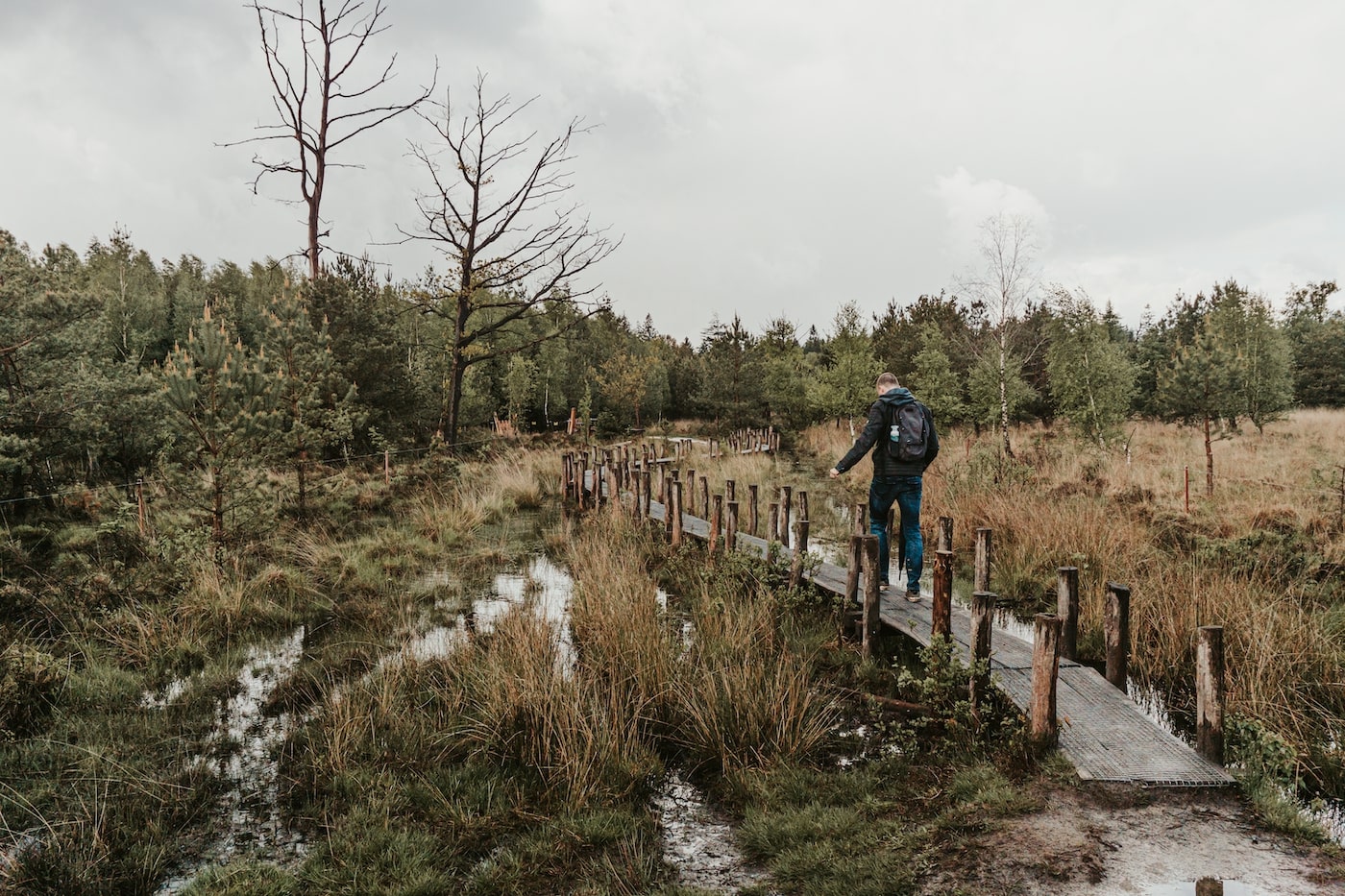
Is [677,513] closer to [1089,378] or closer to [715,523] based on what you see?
[715,523]

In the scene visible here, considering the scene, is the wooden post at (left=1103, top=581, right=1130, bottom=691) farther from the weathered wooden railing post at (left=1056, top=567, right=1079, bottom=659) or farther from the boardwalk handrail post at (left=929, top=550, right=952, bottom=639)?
the boardwalk handrail post at (left=929, top=550, right=952, bottom=639)

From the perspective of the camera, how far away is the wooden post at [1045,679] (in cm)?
375

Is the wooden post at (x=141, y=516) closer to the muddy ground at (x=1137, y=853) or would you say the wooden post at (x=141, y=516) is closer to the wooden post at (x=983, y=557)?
the wooden post at (x=983, y=557)

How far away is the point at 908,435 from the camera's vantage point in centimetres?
641

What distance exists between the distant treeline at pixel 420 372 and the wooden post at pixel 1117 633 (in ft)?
29.2

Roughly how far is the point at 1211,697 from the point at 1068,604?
1011 mm

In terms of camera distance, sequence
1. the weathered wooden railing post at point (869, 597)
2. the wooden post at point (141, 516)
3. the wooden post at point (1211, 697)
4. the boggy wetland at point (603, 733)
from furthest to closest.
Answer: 1. the wooden post at point (141, 516)
2. the weathered wooden railing post at point (869, 597)
3. the wooden post at point (1211, 697)
4. the boggy wetland at point (603, 733)

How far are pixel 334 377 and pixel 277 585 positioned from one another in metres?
8.50

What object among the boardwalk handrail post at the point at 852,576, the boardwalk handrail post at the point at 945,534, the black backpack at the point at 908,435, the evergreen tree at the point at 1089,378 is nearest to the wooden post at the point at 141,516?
the boardwalk handrail post at the point at 852,576

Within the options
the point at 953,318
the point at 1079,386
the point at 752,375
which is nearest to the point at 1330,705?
the point at 1079,386

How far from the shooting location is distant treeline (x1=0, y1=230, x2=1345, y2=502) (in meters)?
9.66

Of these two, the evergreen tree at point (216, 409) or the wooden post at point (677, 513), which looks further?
the wooden post at point (677, 513)

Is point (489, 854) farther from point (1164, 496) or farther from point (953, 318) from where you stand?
point (953, 318)

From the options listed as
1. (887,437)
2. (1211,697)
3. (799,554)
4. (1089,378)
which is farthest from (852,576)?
(1089,378)
